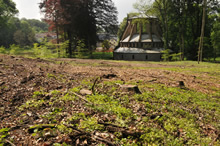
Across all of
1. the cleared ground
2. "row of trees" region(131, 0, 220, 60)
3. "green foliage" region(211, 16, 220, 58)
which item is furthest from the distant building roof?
the cleared ground

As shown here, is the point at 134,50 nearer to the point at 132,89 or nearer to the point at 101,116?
the point at 132,89

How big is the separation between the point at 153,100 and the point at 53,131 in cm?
460

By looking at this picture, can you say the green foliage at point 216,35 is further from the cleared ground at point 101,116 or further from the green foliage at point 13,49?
the green foliage at point 13,49

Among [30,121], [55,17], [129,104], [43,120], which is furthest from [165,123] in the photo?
[55,17]

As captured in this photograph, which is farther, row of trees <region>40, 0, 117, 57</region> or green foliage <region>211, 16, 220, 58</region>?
green foliage <region>211, 16, 220, 58</region>

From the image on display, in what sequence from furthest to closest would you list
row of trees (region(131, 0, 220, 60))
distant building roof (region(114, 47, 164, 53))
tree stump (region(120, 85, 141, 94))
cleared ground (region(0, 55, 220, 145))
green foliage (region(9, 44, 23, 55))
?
distant building roof (region(114, 47, 164, 53)) < row of trees (region(131, 0, 220, 60)) < green foliage (region(9, 44, 23, 55)) < tree stump (region(120, 85, 141, 94)) < cleared ground (region(0, 55, 220, 145))

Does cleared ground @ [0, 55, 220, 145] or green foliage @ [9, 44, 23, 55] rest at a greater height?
green foliage @ [9, 44, 23, 55]

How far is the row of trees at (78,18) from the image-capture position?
112ft

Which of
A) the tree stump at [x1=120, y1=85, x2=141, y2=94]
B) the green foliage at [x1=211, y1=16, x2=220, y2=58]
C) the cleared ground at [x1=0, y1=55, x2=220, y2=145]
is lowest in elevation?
the cleared ground at [x1=0, y1=55, x2=220, y2=145]

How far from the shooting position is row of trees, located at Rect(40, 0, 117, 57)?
1350 inches

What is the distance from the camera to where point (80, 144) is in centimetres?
384

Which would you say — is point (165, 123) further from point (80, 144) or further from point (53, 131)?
point (53, 131)

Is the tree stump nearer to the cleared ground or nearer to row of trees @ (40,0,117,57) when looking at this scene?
the cleared ground

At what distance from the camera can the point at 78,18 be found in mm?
36688
